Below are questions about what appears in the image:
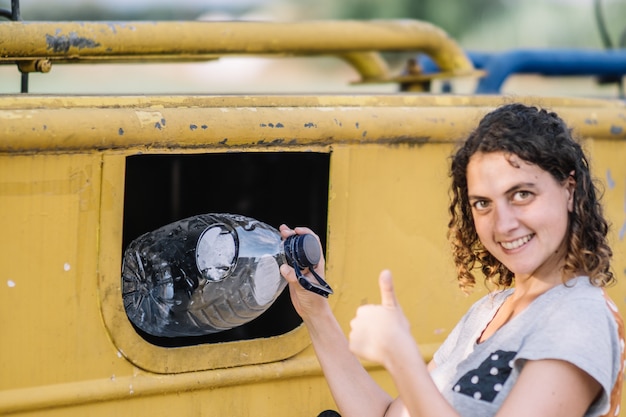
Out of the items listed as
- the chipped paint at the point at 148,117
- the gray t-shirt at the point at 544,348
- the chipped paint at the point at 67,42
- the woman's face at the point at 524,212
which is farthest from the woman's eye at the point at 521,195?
the chipped paint at the point at 67,42

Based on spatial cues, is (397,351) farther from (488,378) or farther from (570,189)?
(570,189)

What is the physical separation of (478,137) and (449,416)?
18.7 inches

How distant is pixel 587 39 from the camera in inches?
568

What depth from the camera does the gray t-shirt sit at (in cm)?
141

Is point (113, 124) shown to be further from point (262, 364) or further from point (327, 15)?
point (327, 15)

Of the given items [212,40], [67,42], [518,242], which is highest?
[212,40]

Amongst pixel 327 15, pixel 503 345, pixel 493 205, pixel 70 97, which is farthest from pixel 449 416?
pixel 327 15

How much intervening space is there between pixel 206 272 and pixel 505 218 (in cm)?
88

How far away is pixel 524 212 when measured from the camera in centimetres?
152

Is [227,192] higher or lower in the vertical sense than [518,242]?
higher

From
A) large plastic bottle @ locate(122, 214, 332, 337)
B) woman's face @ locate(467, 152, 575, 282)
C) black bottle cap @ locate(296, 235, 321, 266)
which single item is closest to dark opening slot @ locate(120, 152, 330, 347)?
large plastic bottle @ locate(122, 214, 332, 337)

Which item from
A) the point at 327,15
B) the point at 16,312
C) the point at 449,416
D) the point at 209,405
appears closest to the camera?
the point at 449,416

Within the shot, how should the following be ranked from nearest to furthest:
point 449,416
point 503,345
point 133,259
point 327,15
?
point 449,416, point 503,345, point 133,259, point 327,15

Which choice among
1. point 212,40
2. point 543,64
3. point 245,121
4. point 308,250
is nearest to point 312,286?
point 308,250
